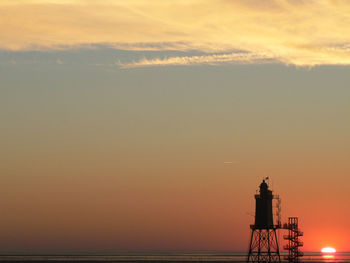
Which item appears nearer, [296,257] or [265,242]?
[265,242]

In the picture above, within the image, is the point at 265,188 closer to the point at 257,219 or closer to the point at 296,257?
the point at 257,219

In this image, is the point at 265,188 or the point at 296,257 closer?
the point at 265,188

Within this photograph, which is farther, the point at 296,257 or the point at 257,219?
the point at 296,257

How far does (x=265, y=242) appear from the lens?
114 meters

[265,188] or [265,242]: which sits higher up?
[265,188]

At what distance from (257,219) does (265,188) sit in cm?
503

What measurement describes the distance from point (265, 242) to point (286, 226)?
4298 mm

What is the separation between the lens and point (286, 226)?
114938mm

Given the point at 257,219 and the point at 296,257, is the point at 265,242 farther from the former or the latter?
the point at 296,257

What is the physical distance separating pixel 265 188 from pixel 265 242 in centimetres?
952

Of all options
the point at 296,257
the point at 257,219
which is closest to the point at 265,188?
the point at 257,219

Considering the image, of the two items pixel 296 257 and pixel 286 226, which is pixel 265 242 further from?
pixel 296 257

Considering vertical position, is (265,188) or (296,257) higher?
(265,188)

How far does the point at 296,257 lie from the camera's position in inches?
4941
